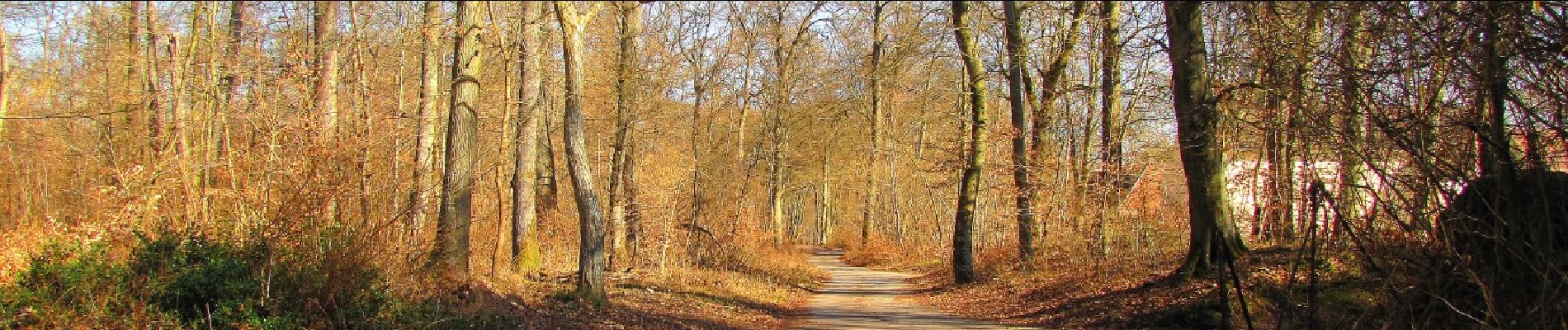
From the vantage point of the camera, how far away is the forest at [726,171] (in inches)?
225

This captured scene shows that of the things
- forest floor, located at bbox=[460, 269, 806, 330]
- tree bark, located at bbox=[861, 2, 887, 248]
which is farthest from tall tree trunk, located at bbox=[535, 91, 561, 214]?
tree bark, located at bbox=[861, 2, 887, 248]

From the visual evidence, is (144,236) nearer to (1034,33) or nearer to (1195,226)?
(1195,226)

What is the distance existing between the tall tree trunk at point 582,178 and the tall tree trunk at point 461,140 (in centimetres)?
234

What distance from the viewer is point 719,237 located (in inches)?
829

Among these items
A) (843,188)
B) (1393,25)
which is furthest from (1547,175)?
(843,188)

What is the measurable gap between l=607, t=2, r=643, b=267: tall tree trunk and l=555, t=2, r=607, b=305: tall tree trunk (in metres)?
4.70

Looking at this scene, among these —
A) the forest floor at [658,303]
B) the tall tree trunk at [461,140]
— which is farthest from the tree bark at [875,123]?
the tall tree trunk at [461,140]

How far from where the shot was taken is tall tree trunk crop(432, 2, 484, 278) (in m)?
14.0

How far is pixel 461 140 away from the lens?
561 inches

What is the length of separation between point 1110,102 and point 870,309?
5.96m

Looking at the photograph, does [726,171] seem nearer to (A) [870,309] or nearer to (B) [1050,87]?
(B) [1050,87]

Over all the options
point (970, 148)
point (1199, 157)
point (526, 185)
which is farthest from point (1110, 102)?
point (526, 185)

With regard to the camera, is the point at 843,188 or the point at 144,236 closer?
the point at 144,236

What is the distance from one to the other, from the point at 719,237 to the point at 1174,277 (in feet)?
36.1
